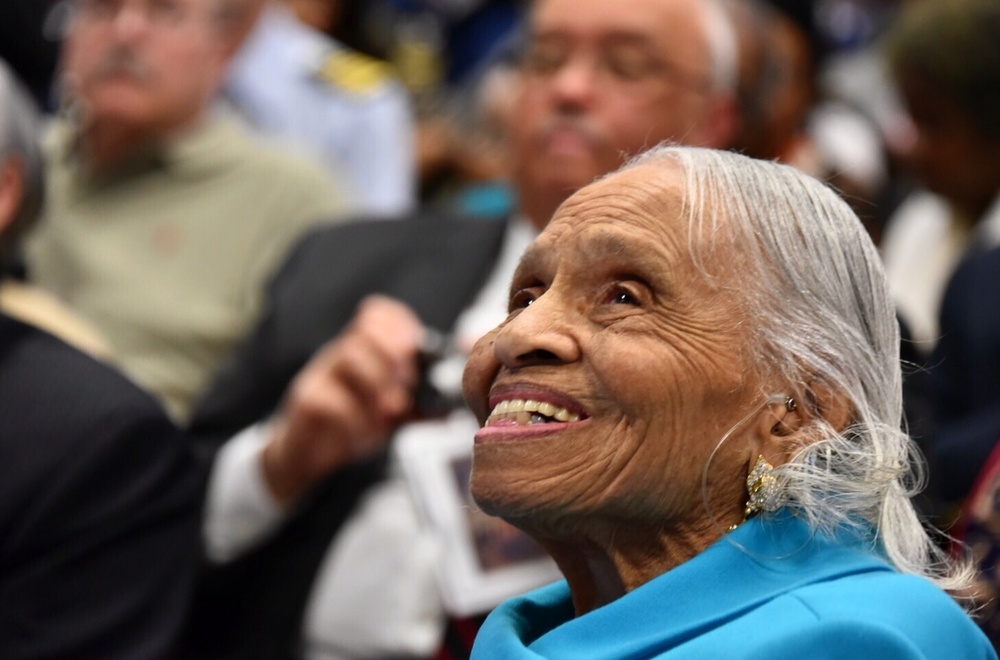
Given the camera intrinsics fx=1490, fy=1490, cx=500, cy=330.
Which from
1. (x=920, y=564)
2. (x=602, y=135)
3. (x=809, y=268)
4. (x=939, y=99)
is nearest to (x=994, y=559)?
(x=920, y=564)

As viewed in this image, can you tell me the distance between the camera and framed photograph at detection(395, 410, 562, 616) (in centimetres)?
255

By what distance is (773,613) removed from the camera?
146cm

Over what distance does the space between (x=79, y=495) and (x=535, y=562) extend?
2.52ft

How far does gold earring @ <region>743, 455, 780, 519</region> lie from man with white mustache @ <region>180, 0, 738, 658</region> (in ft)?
3.75

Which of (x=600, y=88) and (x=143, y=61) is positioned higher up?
(x=600, y=88)

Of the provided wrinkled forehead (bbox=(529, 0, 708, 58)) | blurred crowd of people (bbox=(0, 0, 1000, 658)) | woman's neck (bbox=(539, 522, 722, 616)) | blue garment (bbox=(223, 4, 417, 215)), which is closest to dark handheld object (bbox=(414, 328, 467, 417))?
blurred crowd of people (bbox=(0, 0, 1000, 658))

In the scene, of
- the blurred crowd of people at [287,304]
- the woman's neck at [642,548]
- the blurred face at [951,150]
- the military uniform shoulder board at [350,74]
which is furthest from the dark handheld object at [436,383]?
the military uniform shoulder board at [350,74]

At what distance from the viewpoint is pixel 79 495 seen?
2342 mm

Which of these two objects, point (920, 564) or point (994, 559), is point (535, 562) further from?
point (920, 564)

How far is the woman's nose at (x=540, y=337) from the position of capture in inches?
61.6

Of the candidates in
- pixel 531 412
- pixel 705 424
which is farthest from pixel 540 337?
pixel 705 424

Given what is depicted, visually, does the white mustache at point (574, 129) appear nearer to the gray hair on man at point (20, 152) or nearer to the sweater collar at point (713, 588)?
the gray hair on man at point (20, 152)

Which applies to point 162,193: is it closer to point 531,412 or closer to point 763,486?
point 531,412

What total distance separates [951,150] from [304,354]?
168cm
